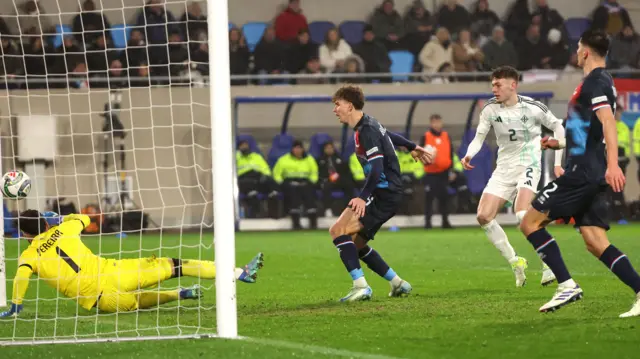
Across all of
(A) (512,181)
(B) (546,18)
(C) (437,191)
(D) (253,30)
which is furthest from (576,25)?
(A) (512,181)

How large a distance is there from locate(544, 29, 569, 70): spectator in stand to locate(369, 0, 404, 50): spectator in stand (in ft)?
10.5

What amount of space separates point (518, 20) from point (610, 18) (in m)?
2.05

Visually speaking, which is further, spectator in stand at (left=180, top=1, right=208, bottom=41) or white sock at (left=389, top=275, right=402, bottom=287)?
spectator in stand at (left=180, top=1, right=208, bottom=41)

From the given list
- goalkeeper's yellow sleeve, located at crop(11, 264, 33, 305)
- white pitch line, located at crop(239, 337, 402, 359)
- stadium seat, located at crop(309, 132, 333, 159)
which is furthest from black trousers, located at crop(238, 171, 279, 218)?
white pitch line, located at crop(239, 337, 402, 359)

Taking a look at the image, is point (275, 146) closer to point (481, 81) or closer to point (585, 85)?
point (481, 81)

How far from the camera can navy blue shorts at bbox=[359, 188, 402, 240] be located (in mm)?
8516

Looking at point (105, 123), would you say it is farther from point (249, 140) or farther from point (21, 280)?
point (21, 280)

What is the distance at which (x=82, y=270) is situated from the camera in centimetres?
788

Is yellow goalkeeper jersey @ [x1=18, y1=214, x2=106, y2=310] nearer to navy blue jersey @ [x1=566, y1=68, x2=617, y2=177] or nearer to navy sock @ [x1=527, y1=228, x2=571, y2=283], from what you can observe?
navy sock @ [x1=527, y1=228, x2=571, y2=283]

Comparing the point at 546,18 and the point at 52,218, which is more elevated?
the point at 546,18

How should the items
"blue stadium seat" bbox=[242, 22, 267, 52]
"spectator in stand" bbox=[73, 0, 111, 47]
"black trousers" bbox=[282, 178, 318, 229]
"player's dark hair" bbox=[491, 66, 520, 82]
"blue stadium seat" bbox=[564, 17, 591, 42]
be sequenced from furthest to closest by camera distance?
"blue stadium seat" bbox=[564, 17, 591, 42] < "blue stadium seat" bbox=[242, 22, 267, 52] < "black trousers" bbox=[282, 178, 318, 229] < "spectator in stand" bbox=[73, 0, 111, 47] < "player's dark hair" bbox=[491, 66, 520, 82]

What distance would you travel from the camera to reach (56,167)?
63.2 ft

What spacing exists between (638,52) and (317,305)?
54.1 feet

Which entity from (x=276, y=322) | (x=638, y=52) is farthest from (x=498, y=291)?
(x=638, y=52)
